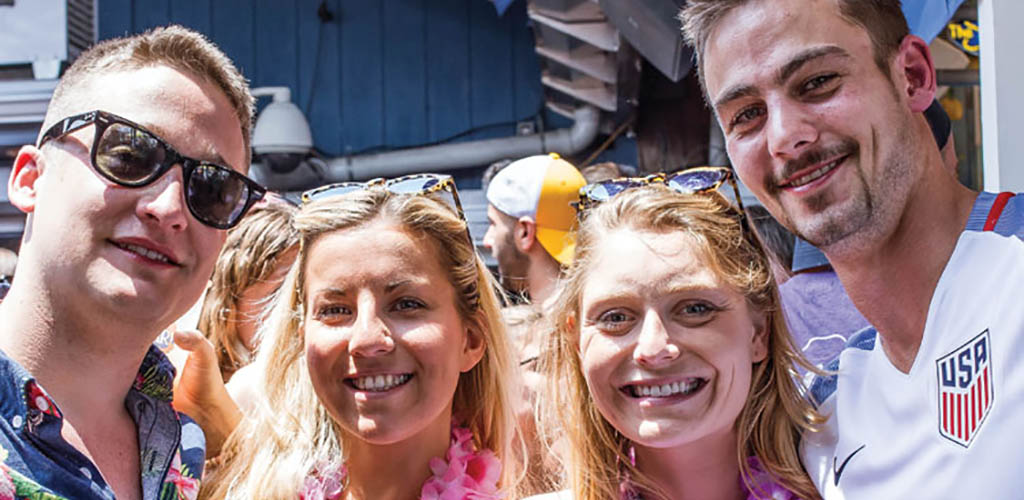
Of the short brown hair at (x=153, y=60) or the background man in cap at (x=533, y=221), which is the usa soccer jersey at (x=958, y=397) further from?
the background man in cap at (x=533, y=221)

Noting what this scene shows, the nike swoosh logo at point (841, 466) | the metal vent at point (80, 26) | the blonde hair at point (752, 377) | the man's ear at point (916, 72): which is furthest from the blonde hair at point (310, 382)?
the metal vent at point (80, 26)

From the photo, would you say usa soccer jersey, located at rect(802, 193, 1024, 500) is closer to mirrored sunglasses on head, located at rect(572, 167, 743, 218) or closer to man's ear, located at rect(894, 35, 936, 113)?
man's ear, located at rect(894, 35, 936, 113)

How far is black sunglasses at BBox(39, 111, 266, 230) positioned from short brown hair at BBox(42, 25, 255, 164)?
0.12 meters

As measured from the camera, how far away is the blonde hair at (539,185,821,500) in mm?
1876

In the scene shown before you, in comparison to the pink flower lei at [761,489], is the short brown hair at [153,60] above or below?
above

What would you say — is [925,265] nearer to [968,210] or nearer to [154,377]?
[968,210]

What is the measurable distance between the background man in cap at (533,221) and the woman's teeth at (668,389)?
62.3 inches

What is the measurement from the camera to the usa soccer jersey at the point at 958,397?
4.51 ft

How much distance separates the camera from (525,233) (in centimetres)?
348

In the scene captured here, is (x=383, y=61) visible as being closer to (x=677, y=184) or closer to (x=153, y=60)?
(x=677, y=184)

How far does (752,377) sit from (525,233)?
164 cm

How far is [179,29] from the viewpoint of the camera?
1782mm

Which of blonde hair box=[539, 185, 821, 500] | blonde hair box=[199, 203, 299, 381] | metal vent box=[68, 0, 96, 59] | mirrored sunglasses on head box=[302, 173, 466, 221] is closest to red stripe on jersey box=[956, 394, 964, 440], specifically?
blonde hair box=[539, 185, 821, 500]

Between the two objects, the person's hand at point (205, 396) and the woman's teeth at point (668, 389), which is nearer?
the woman's teeth at point (668, 389)
